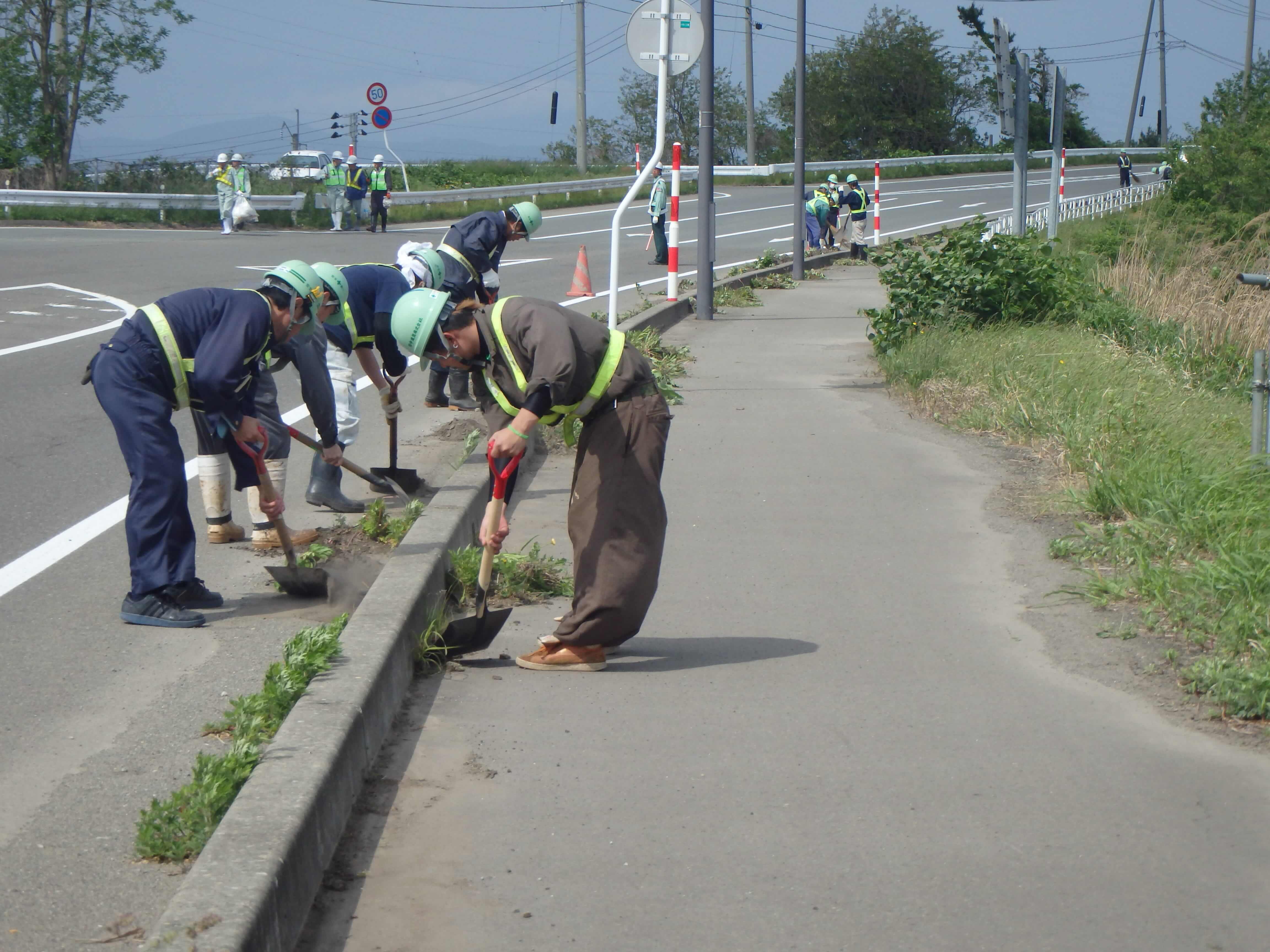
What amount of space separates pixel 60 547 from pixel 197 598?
45.7 inches

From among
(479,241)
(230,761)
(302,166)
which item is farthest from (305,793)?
(302,166)

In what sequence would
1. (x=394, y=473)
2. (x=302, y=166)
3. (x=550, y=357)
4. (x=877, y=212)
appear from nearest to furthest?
1. (x=550, y=357)
2. (x=394, y=473)
3. (x=877, y=212)
4. (x=302, y=166)

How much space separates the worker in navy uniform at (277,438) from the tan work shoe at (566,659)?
178 centimetres

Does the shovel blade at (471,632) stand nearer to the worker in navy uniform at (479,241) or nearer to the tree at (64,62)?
the worker in navy uniform at (479,241)

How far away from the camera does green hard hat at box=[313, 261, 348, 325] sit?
6.34m

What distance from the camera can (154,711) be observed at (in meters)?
4.36

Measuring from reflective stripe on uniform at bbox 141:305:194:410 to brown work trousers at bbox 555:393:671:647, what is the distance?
5.59 ft

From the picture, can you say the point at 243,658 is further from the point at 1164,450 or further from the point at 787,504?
the point at 1164,450

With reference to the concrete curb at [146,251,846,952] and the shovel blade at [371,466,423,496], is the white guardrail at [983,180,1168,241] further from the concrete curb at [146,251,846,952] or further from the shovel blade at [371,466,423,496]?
the concrete curb at [146,251,846,952]

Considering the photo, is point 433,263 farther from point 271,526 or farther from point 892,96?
point 892,96

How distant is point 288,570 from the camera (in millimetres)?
5590

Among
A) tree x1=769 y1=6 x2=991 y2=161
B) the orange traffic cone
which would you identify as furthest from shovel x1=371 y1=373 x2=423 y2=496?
tree x1=769 y1=6 x2=991 y2=161

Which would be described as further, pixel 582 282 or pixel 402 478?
pixel 582 282

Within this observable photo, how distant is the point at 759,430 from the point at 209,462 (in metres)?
4.04
